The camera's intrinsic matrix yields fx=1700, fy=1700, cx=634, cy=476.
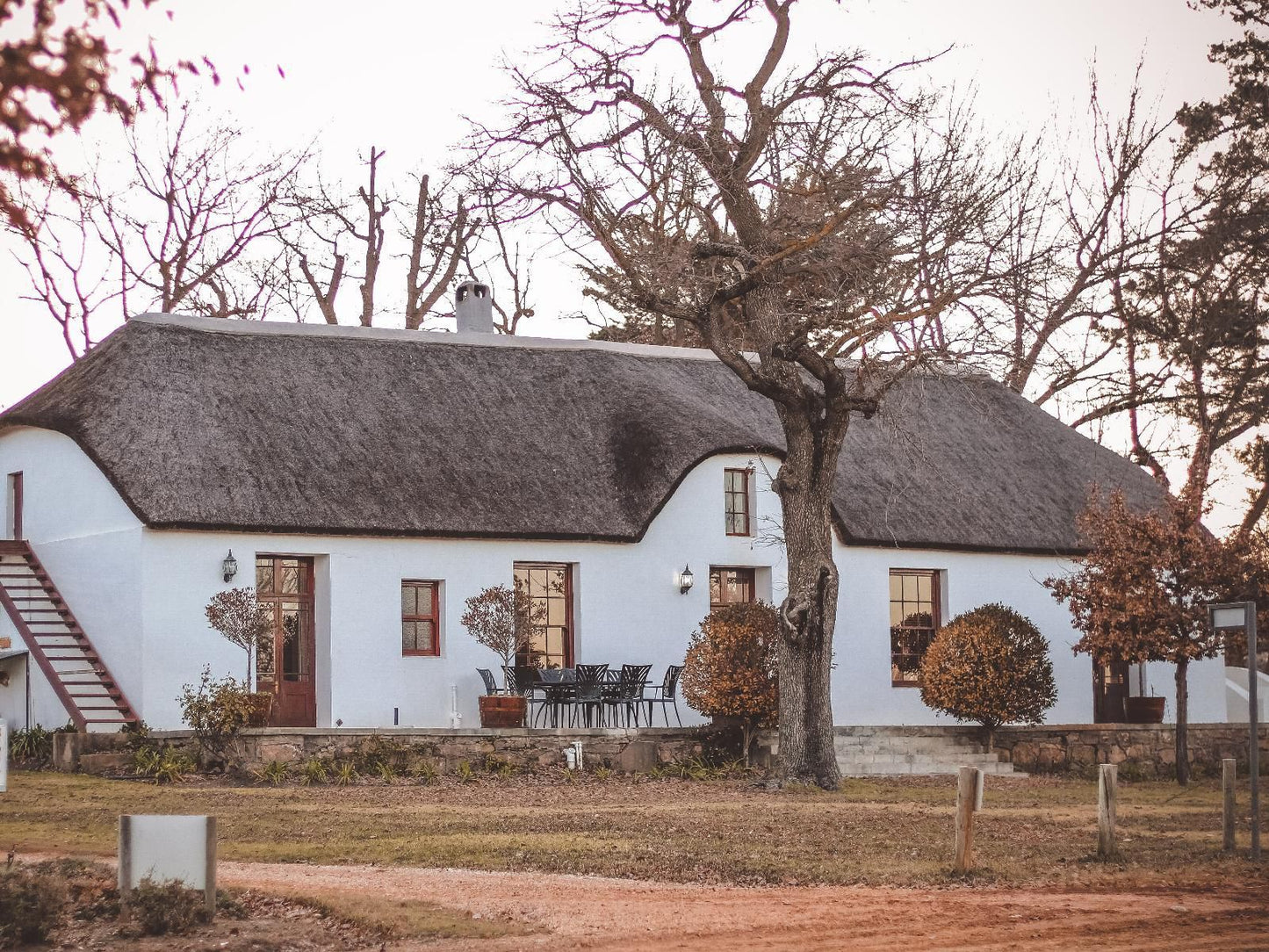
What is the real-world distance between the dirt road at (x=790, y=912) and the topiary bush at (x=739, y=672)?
9637mm

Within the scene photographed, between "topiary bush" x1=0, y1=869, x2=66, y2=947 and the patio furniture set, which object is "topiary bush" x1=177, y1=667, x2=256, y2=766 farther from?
"topiary bush" x1=0, y1=869, x2=66, y2=947

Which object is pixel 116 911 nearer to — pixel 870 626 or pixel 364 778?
pixel 364 778

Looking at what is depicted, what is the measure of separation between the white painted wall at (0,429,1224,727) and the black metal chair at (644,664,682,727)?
272mm

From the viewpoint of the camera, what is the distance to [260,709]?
21.1m

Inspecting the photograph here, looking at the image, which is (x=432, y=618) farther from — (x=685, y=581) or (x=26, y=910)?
(x=26, y=910)

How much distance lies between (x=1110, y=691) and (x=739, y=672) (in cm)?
975

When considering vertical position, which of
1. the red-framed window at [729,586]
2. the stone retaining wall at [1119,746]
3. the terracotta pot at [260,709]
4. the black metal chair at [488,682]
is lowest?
the stone retaining wall at [1119,746]

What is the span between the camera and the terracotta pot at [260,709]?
68.5 feet

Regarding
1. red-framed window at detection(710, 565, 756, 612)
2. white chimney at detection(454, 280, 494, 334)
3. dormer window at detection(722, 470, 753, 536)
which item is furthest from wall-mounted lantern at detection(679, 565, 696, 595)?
white chimney at detection(454, 280, 494, 334)

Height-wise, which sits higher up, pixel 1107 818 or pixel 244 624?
pixel 244 624

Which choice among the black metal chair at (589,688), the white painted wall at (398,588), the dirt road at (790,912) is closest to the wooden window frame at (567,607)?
the white painted wall at (398,588)

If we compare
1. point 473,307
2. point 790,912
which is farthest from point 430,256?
point 790,912

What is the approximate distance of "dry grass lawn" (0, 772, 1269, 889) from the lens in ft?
41.2

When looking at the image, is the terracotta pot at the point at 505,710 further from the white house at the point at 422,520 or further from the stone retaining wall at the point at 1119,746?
the stone retaining wall at the point at 1119,746
